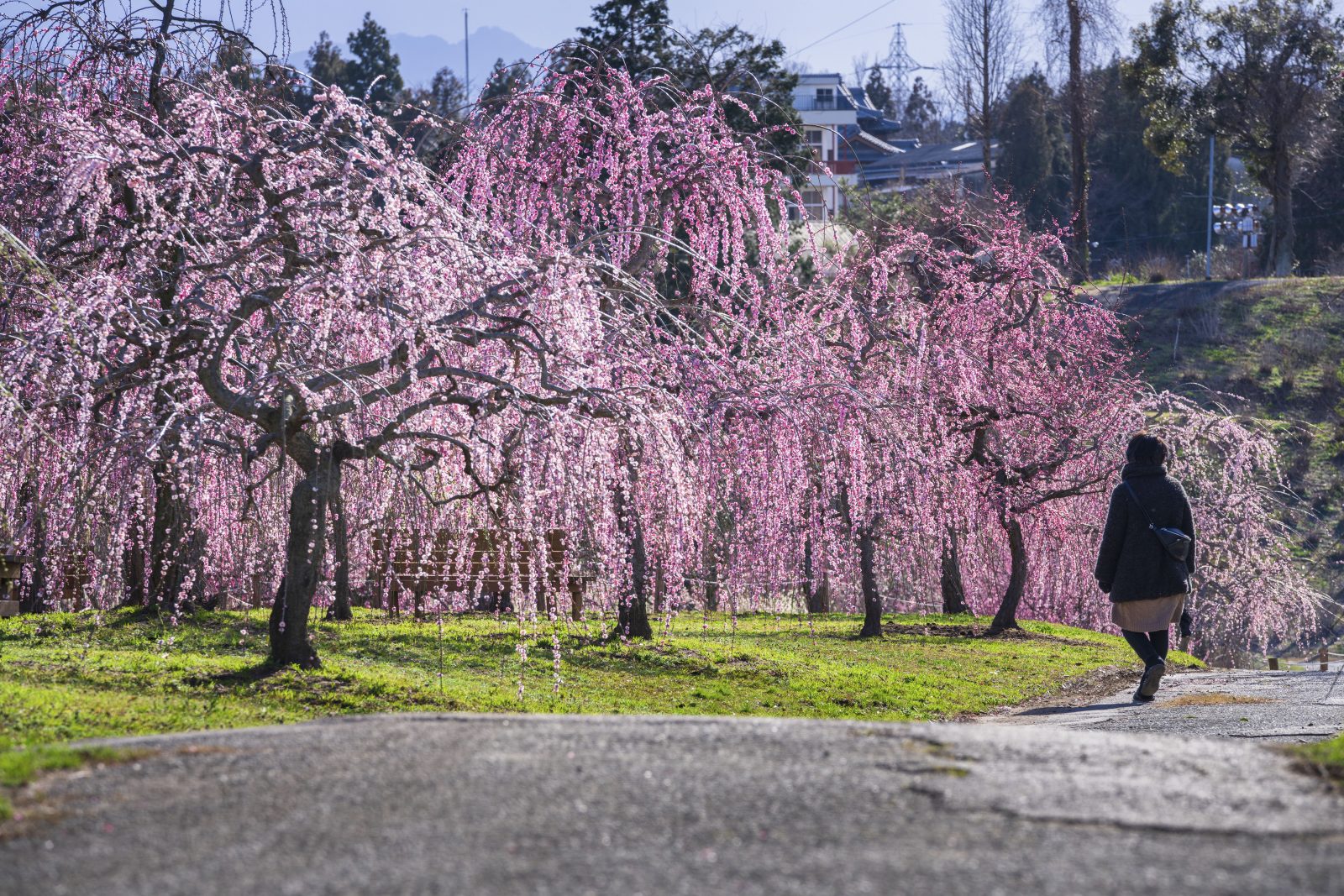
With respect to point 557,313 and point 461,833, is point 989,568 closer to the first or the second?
point 557,313

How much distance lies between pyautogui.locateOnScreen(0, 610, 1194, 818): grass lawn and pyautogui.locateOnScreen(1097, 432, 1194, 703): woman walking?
6.02ft

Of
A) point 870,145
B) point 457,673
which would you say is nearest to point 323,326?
point 457,673

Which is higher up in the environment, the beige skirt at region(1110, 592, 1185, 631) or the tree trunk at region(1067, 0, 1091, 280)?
the tree trunk at region(1067, 0, 1091, 280)

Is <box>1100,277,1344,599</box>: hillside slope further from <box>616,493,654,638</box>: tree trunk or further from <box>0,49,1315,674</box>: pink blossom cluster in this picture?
<box>616,493,654,638</box>: tree trunk

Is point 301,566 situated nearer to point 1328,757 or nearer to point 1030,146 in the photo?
point 1328,757

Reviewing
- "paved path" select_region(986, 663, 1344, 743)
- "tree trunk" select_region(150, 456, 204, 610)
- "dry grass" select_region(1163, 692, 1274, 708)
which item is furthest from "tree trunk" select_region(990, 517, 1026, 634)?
"tree trunk" select_region(150, 456, 204, 610)

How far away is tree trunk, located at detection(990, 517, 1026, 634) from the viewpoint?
66.6ft

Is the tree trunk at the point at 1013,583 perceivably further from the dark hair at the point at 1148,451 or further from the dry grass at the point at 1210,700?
the dark hair at the point at 1148,451

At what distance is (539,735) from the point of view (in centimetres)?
543

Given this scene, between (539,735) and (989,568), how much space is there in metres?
19.7

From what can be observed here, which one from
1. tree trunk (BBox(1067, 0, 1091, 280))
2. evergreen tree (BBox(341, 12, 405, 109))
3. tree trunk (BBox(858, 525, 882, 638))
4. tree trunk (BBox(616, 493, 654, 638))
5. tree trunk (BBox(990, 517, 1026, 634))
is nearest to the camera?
tree trunk (BBox(616, 493, 654, 638))

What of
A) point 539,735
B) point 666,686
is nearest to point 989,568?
point 666,686

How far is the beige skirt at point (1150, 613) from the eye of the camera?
414 inches

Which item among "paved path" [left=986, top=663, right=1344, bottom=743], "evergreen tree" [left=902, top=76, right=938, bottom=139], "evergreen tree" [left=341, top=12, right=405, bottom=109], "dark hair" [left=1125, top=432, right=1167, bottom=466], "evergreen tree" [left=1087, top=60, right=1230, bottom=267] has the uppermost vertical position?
"evergreen tree" [left=902, top=76, right=938, bottom=139]
